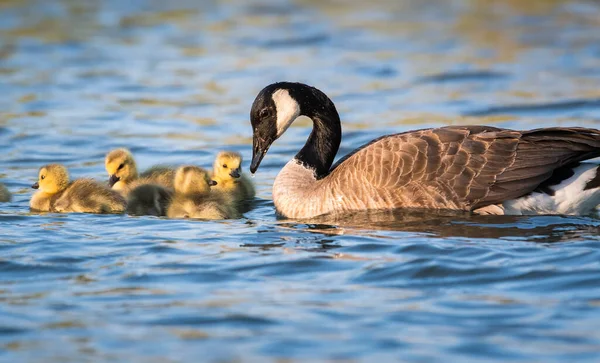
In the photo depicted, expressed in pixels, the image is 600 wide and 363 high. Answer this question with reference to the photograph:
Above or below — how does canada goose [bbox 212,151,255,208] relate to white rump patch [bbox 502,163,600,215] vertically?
above

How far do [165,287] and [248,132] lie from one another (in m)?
7.96

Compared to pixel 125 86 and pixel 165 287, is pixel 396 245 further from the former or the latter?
pixel 125 86

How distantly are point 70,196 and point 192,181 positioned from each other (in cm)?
123

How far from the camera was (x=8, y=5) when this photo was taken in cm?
2331

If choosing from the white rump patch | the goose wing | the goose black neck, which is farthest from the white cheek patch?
the white rump patch

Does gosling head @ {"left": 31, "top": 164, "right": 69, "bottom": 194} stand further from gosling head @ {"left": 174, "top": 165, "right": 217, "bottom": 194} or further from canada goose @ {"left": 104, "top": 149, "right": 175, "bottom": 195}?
gosling head @ {"left": 174, "top": 165, "right": 217, "bottom": 194}

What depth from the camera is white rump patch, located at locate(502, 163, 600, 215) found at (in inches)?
394

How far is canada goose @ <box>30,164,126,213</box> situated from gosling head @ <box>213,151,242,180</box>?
3.80 ft

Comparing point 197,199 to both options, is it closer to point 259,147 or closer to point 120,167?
point 259,147

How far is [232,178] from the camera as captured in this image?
11.3m

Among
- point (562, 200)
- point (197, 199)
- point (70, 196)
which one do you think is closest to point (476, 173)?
point (562, 200)

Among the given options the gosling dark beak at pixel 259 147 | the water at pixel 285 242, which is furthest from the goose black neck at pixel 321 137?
the water at pixel 285 242

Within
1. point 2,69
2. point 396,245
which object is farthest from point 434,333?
point 2,69

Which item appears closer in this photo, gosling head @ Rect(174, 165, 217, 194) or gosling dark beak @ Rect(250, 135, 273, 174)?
gosling head @ Rect(174, 165, 217, 194)
